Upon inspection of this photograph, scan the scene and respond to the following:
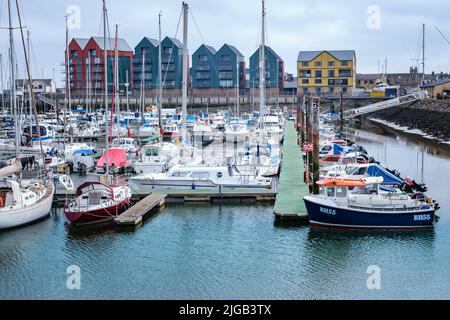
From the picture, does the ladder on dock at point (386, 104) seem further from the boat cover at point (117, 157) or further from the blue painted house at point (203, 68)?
the boat cover at point (117, 157)

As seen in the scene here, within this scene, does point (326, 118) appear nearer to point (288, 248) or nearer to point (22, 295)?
point (288, 248)

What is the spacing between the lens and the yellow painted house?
113 meters

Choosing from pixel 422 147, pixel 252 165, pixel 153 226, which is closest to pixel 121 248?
pixel 153 226

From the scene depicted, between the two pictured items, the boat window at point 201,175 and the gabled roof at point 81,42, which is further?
the gabled roof at point 81,42

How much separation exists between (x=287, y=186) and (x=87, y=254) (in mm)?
13586

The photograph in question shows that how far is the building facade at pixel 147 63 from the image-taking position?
110 metres

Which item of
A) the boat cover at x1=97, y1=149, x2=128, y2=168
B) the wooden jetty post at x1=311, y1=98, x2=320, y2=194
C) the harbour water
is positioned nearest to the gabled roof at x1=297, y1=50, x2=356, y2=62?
the boat cover at x1=97, y1=149, x2=128, y2=168

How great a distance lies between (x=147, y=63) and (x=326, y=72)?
3243cm

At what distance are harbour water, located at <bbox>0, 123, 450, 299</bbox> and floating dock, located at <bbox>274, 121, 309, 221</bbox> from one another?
618 millimetres

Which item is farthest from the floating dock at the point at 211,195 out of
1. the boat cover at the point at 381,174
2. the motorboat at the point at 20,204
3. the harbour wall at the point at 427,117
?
the harbour wall at the point at 427,117

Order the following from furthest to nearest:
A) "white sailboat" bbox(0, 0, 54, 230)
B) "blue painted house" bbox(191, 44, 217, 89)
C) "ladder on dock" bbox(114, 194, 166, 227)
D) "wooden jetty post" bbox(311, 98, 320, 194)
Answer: "blue painted house" bbox(191, 44, 217, 89)
"wooden jetty post" bbox(311, 98, 320, 194)
"ladder on dock" bbox(114, 194, 166, 227)
"white sailboat" bbox(0, 0, 54, 230)

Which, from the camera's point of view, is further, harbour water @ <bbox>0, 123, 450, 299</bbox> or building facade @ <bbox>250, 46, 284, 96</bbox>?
building facade @ <bbox>250, 46, 284, 96</bbox>

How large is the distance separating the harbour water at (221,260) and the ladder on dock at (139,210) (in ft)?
1.76

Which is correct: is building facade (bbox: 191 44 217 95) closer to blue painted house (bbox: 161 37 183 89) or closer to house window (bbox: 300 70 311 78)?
blue painted house (bbox: 161 37 183 89)
